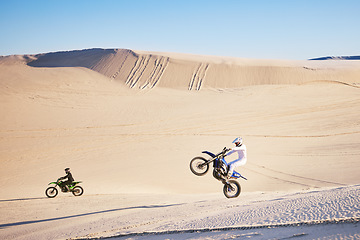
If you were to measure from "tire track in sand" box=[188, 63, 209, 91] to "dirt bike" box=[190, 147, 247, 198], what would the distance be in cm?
3084

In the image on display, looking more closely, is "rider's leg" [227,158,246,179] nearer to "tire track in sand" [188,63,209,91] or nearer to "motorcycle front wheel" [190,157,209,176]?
"motorcycle front wheel" [190,157,209,176]

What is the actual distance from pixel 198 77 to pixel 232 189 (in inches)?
1381

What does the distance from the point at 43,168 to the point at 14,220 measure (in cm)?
724

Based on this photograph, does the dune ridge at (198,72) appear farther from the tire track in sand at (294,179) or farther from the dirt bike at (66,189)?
the dirt bike at (66,189)

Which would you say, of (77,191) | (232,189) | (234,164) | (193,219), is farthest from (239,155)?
(77,191)

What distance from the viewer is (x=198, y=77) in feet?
141

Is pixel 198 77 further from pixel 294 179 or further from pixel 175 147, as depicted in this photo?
pixel 294 179

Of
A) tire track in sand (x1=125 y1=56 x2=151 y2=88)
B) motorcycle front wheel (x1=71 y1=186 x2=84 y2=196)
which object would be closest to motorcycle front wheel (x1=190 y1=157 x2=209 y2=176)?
motorcycle front wheel (x1=71 y1=186 x2=84 y2=196)

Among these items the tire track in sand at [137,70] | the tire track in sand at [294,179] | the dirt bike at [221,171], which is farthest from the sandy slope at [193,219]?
the tire track in sand at [137,70]

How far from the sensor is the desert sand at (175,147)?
226 inches

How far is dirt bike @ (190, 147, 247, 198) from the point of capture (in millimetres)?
8320

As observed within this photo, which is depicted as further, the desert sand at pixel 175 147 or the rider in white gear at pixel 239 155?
the rider in white gear at pixel 239 155

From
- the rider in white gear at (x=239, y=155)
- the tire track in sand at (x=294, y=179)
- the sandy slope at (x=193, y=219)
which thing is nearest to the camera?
the sandy slope at (x=193, y=219)

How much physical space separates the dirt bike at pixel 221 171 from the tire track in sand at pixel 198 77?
3084cm
